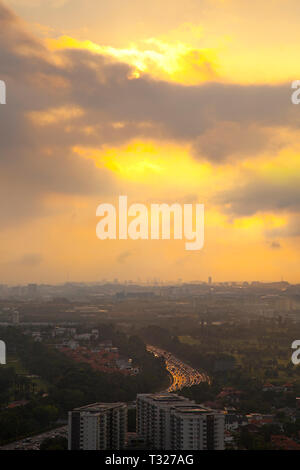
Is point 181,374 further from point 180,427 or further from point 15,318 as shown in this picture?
point 15,318

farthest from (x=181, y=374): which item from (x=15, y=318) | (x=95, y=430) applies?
(x=15, y=318)

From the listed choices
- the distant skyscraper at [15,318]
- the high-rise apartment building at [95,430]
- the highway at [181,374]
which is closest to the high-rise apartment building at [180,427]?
the high-rise apartment building at [95,430]

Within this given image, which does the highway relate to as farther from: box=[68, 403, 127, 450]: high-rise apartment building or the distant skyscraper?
the distant skyscraper

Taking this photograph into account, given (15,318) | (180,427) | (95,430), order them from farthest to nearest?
(15,318), (95,430), (180,427)

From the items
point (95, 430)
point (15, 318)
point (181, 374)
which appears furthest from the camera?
point (15, 318)

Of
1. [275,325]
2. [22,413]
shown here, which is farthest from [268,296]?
[22,413]

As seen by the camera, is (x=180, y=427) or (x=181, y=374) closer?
(x=180, y=427)

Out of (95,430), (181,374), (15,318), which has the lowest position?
(181,374)
